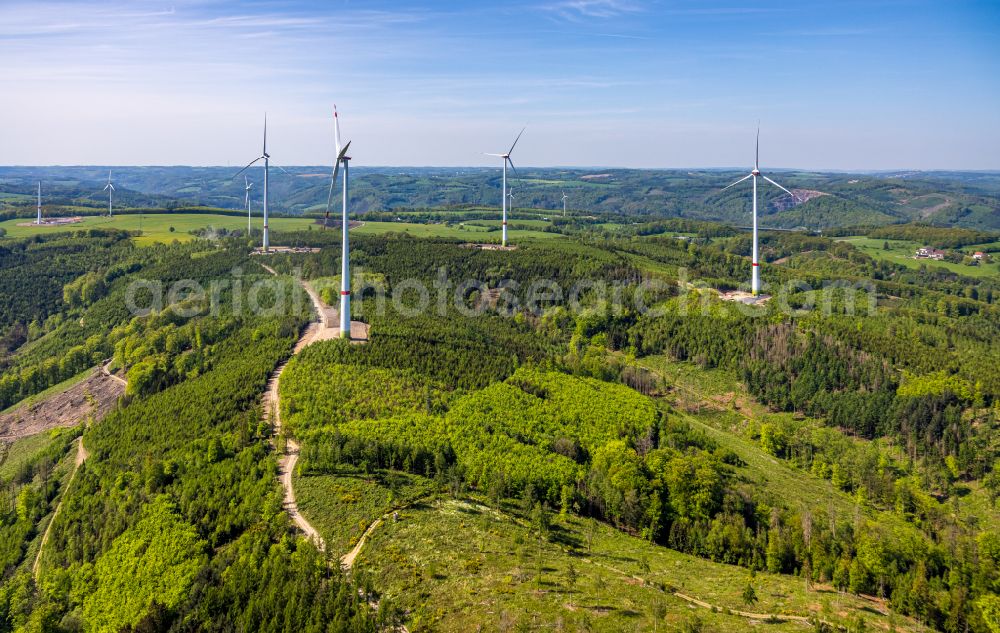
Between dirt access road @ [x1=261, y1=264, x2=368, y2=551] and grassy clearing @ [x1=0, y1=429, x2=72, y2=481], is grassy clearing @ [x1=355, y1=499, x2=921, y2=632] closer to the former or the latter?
dirt access road @ [x1=261, y1=264, x2=368, y2=551]

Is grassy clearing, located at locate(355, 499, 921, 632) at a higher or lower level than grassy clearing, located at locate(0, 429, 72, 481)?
higher

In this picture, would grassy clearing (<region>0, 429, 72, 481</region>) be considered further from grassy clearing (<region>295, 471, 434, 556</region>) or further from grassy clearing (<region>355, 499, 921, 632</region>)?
grassy clearing (<region>355, 499, 921, 632</region>)

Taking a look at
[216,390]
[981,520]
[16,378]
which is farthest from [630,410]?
[16,378]

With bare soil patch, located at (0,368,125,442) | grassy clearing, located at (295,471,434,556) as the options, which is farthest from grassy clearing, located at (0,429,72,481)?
grassy clearing, located at (295,471,434,556)

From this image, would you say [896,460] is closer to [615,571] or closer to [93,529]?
[615,571]

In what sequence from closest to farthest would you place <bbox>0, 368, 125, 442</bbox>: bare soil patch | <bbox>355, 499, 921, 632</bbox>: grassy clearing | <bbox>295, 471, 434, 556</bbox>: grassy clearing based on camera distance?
<bbox>355, 499, 921, 632</bbox>: grassy clearing < <bbox>295, 471, 434, 556</bbox>: grassy clearing < <bbox>0, 368, 125, 442</bbox>: bare soil patch

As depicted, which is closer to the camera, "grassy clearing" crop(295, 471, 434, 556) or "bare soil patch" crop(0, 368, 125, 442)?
"grassy clearing" crop(295, 471, 434, 556)

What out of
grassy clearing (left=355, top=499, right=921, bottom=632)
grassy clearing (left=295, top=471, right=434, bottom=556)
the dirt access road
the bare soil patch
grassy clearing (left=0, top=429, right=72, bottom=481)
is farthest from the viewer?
the bare soil patch

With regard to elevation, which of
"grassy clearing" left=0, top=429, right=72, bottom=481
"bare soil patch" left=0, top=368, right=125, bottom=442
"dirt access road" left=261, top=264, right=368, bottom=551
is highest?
"dirt access road" left=261, top=264, right=368, bottom=551
